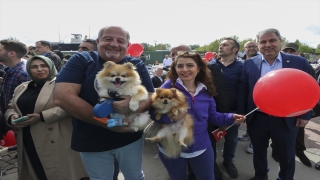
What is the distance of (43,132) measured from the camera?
2.56m

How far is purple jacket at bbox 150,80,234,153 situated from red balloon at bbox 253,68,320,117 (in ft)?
1.66

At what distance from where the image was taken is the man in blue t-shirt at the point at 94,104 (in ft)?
5.96

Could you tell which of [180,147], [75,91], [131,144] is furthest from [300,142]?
[75,91]

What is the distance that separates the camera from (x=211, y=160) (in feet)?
7.53

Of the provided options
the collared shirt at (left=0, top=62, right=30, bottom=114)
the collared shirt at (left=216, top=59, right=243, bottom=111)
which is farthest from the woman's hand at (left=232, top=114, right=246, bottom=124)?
the collared shirt at (left=0, top=62, right=30, bottom=114)

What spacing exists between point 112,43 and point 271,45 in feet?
7.58

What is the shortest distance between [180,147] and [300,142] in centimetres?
334

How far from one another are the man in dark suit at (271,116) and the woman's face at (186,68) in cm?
118

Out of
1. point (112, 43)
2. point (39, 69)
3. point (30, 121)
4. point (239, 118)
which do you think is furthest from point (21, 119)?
point (239, 118)

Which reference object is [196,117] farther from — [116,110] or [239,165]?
[239,165]

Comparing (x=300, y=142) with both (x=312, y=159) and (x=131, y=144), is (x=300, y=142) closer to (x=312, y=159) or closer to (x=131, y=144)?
(x=312, y=159)

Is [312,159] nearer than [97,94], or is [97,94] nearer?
[97,94]

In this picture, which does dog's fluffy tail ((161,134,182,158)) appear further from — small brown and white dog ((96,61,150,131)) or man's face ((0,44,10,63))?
man's face ((0,44,10,63))

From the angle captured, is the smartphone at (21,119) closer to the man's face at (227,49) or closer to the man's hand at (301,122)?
the man's face at (227,49)
